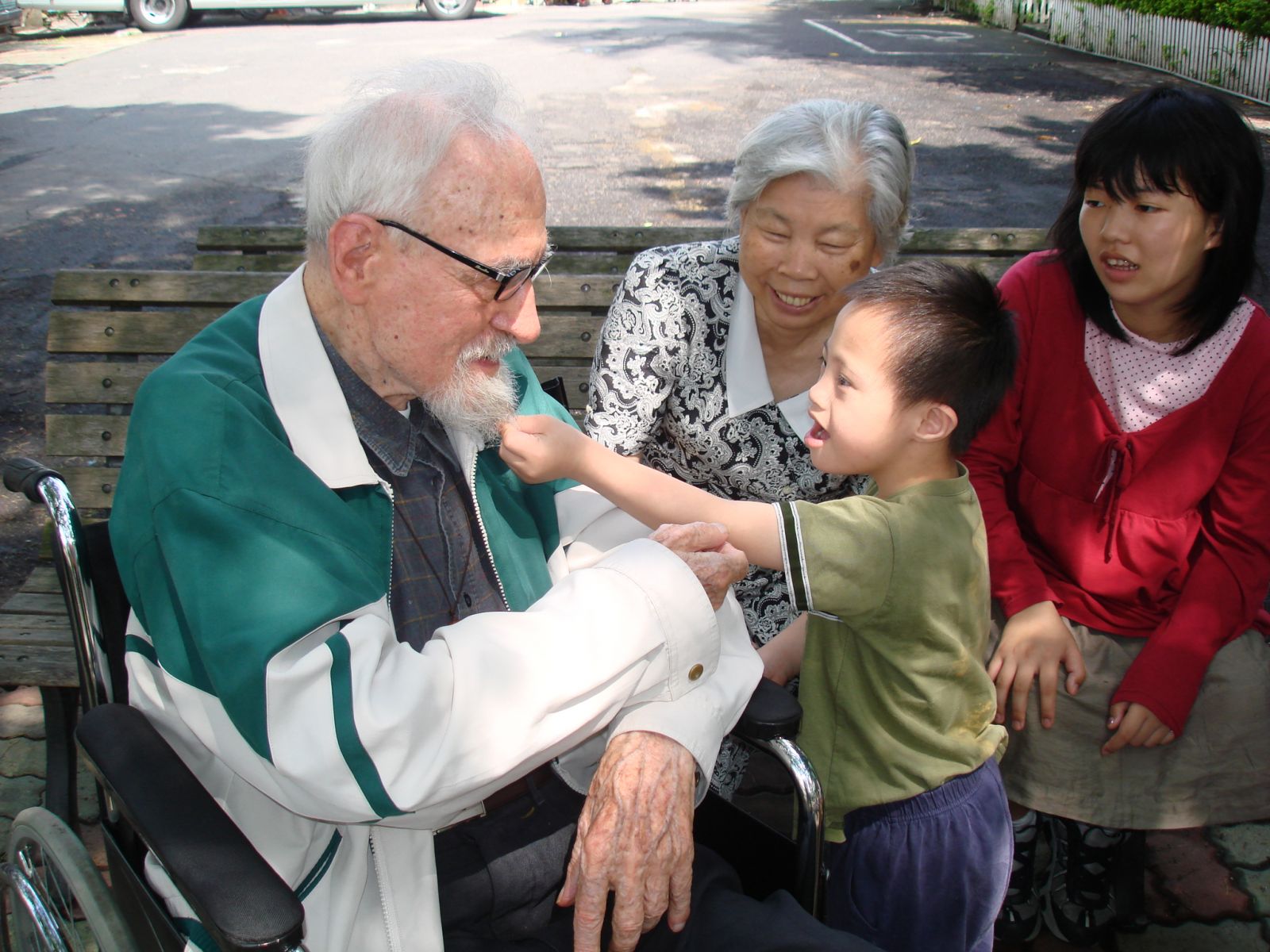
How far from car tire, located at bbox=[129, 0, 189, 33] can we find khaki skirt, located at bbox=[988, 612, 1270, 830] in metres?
19.8

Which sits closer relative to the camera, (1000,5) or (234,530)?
(234,530)

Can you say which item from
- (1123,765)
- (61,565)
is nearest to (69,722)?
(61,565)

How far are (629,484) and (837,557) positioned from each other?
1.40 feet

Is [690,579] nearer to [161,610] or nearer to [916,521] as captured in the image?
[916,521]

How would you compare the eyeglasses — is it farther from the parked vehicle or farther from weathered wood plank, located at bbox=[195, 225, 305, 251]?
the parked vehicle

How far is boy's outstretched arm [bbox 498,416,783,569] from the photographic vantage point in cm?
200

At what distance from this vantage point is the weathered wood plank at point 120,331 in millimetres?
3000

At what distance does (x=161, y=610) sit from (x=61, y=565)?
0.30 metres

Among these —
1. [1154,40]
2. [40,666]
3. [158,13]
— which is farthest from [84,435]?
[158,13]

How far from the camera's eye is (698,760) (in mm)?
1829

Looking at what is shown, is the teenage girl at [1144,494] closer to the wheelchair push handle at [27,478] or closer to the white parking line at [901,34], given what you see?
the wheelchair push handle at [27,478]

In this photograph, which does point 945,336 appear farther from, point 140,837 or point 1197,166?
point 140,837

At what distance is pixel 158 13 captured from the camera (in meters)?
18.5

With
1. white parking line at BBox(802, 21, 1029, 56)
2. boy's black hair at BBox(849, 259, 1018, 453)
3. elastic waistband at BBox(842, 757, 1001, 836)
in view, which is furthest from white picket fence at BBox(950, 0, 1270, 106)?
elastic waistband at BBox(842, 757, 1001, 836)
